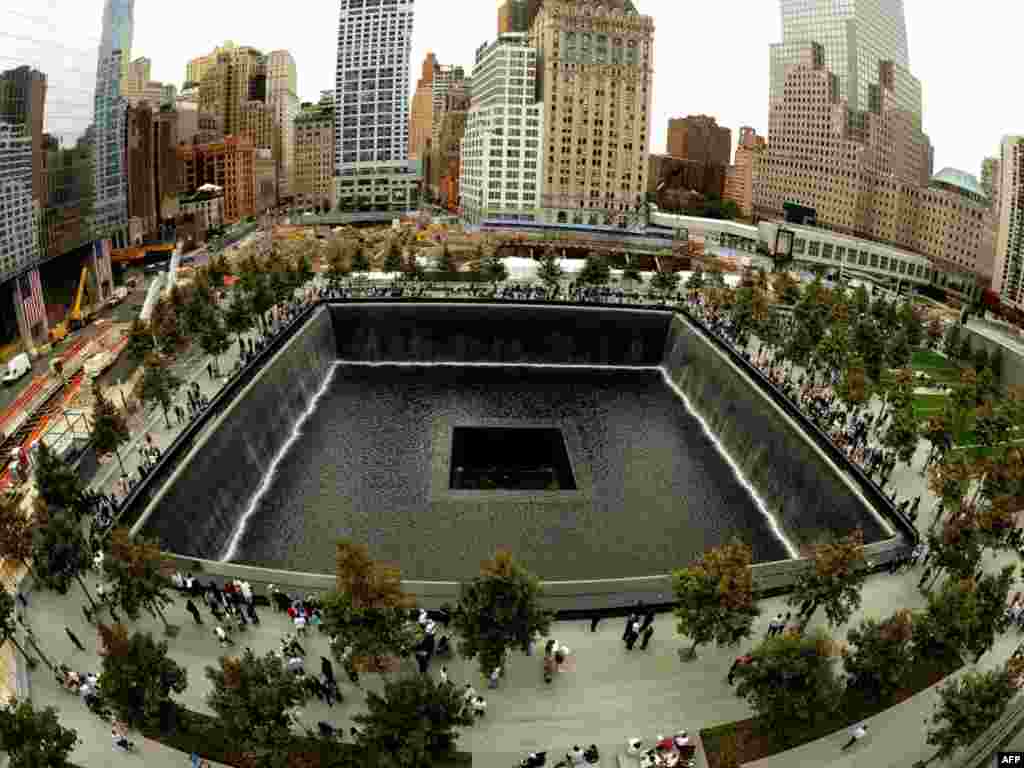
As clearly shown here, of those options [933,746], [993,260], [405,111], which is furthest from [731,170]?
[933,746]

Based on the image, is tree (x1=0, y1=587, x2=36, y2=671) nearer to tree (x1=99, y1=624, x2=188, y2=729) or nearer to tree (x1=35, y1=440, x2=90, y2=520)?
tree (x1=99, y1=624, x2=188, y2=729)

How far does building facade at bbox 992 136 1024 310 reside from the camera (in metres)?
68.0

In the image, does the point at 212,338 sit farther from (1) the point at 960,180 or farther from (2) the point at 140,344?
(1) the point at 960,180

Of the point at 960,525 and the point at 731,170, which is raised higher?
the point at 731,170

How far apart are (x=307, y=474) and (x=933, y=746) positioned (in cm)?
3097

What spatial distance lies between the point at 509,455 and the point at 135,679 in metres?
29.7

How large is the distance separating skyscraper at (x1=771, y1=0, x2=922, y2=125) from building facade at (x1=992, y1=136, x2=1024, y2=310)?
62375 mm

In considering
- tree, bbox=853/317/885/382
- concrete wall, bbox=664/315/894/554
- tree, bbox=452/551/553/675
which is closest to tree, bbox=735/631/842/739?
tree, bbox=452/551/553/675

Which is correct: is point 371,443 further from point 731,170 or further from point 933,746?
point 731,170

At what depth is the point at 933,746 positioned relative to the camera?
20281mm

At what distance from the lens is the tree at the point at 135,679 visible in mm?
17719

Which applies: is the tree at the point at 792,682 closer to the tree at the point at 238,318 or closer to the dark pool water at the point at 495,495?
the dark pool water at the point at 495,495

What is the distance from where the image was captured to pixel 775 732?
1995 centimetres

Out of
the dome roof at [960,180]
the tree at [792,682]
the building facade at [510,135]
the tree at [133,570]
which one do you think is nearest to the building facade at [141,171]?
the building facade at [510,135]
